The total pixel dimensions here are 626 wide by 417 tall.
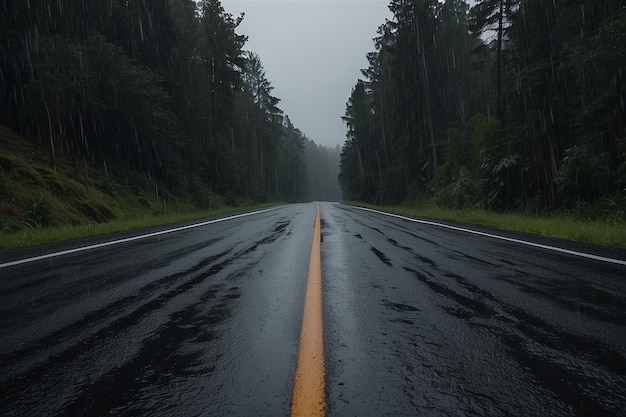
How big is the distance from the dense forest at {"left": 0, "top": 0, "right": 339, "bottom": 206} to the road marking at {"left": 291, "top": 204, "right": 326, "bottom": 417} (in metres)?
16.6

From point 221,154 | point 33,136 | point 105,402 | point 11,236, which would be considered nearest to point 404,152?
point 221,154

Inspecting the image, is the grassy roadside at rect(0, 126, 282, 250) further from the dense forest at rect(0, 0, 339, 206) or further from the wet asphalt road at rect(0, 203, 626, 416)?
the wet asphalt road at rect(0, 203, 626, 416)

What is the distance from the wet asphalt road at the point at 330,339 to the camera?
177 cm

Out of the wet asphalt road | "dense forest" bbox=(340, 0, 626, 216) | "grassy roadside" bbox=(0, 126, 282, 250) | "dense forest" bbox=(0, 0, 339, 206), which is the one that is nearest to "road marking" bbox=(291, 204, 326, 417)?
the wet asphalt road

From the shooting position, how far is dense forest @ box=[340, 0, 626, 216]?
11336 millimetres

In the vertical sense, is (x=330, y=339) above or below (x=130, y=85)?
below

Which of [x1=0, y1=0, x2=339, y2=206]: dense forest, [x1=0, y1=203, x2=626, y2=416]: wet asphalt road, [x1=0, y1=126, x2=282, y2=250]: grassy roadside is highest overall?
[x1=0, y1=0, x2=339, y2=206]: dense forest

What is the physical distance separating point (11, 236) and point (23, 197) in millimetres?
4126

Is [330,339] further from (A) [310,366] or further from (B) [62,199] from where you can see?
(B) [62,199]

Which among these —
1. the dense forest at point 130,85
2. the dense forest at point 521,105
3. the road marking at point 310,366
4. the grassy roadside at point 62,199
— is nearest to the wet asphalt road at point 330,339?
the road marking at point 310,366

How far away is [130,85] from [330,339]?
2054 cm

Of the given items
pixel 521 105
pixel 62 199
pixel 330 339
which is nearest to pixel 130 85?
pixel 62 199

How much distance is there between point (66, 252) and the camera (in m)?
6.45

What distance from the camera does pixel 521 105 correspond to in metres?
17.3
